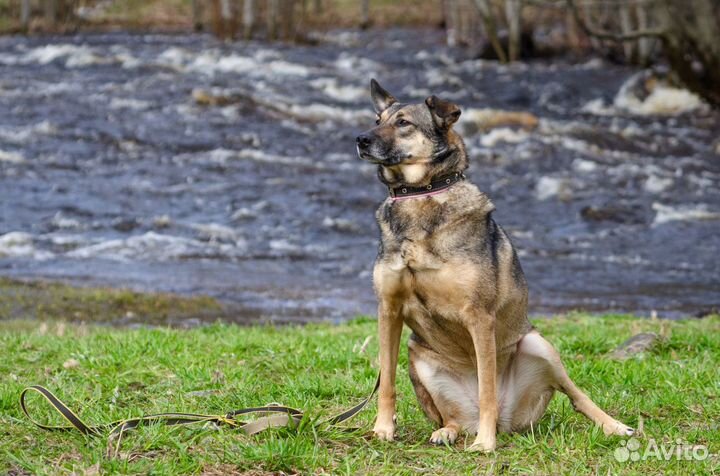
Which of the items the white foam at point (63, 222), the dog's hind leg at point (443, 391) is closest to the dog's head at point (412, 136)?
the dog's hind leg at point (443, 391)

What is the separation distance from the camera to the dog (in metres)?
4.71

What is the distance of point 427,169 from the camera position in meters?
4.91

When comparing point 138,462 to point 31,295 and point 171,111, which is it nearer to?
point 31,295

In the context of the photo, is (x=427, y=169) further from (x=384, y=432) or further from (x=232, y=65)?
(x=232, y=65)

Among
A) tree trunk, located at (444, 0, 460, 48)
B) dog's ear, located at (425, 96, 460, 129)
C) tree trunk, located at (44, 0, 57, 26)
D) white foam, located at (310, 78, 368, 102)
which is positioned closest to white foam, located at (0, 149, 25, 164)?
white foam, located at (310, 78, 368, 102)

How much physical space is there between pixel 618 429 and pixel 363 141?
1862 millimetres

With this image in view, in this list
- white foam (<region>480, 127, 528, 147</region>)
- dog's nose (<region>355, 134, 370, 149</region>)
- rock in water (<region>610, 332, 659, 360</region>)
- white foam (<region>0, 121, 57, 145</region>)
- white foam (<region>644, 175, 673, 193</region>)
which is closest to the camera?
dog's nose (<region>355, 134, 370, 149</region>)

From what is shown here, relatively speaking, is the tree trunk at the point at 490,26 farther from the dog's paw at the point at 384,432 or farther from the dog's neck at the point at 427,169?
the dog's paw at the point at 384,432

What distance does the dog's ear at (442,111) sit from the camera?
4879 mm

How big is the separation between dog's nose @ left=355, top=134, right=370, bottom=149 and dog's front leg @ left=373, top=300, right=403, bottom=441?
75cm

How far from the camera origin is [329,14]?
4394 centimetres

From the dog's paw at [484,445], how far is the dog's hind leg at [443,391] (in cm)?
22

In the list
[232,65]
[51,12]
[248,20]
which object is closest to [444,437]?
[232,65]

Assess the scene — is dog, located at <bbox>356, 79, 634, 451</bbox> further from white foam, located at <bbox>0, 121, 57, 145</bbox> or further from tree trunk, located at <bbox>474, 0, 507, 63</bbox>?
tree trunk, located at <bbox>474, 0, 507, 63</bbox>
